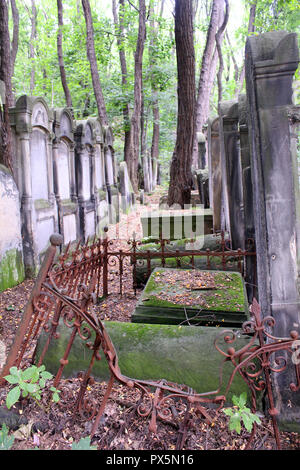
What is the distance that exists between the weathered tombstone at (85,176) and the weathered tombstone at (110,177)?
1967mm

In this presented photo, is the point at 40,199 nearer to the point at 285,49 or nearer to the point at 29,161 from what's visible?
the point at 29,161

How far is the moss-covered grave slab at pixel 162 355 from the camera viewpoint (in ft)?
7.79

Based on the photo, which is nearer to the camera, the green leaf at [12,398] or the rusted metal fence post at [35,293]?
the green leaf at [12,398]

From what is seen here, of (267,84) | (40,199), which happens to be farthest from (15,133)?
(267,84)

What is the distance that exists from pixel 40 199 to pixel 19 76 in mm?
22602

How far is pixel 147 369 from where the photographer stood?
243 centimetres

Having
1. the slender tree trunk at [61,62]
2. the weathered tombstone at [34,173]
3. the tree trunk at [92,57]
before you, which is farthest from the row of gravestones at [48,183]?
the slender tree trunk at [61,62]

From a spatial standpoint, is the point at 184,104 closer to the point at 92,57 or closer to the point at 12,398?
the point at 92,57

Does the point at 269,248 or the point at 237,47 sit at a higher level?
the point at 237,47

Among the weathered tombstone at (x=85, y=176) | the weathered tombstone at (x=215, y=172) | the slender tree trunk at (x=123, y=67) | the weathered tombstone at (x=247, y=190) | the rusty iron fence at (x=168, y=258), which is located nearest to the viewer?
the weathered tombstone at (x=247, y=190)

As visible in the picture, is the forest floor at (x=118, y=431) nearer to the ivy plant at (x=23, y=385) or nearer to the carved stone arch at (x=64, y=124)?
the ivy plant at (x=23, y=385)

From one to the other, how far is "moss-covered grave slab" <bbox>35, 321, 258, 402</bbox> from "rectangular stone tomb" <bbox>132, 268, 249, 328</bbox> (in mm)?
639

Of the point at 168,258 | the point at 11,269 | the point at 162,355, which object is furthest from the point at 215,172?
the point at 162,355

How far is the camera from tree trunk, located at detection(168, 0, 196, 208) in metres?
8.59
